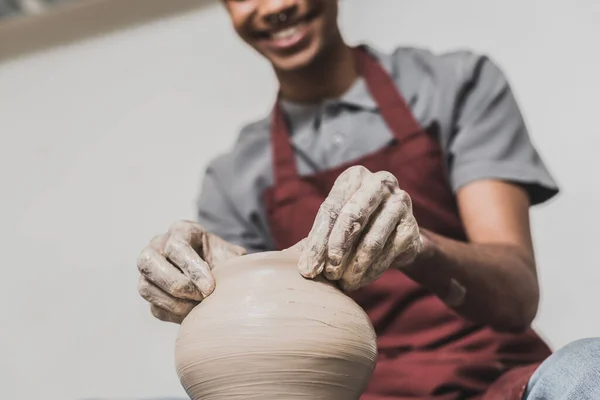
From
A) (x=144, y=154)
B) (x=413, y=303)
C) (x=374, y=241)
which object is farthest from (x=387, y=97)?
(x=144, y=154)

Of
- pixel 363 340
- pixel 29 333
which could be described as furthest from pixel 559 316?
pixel 29 333

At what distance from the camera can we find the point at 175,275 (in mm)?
848

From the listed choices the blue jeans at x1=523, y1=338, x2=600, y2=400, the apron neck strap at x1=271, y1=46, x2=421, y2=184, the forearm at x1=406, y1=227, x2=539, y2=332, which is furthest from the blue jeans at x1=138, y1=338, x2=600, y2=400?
the apron neck strap at x1=271, y1=46, x2=421, y2=184

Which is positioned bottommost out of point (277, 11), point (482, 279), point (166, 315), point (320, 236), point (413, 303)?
point (413, 303)

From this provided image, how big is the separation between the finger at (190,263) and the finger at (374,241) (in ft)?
0.48

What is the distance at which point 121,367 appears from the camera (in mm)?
1937

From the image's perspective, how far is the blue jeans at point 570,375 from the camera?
0.76 metres

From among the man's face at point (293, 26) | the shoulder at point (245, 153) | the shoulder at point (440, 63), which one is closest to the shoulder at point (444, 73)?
the shoulder at point (440, 63)

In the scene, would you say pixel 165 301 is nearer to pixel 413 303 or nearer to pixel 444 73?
pixel 413 303

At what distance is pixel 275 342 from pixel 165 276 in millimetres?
179

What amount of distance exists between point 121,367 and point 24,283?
406mm

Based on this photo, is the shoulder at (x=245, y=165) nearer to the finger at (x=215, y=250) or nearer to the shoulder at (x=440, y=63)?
the shoulder at (x=440, y=63)

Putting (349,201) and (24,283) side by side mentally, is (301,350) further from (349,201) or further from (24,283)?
(24,283)

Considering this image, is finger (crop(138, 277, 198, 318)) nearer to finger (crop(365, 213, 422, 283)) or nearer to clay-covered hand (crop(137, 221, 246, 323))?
clay-covered hand (crop(137, 221, 246, 323))
